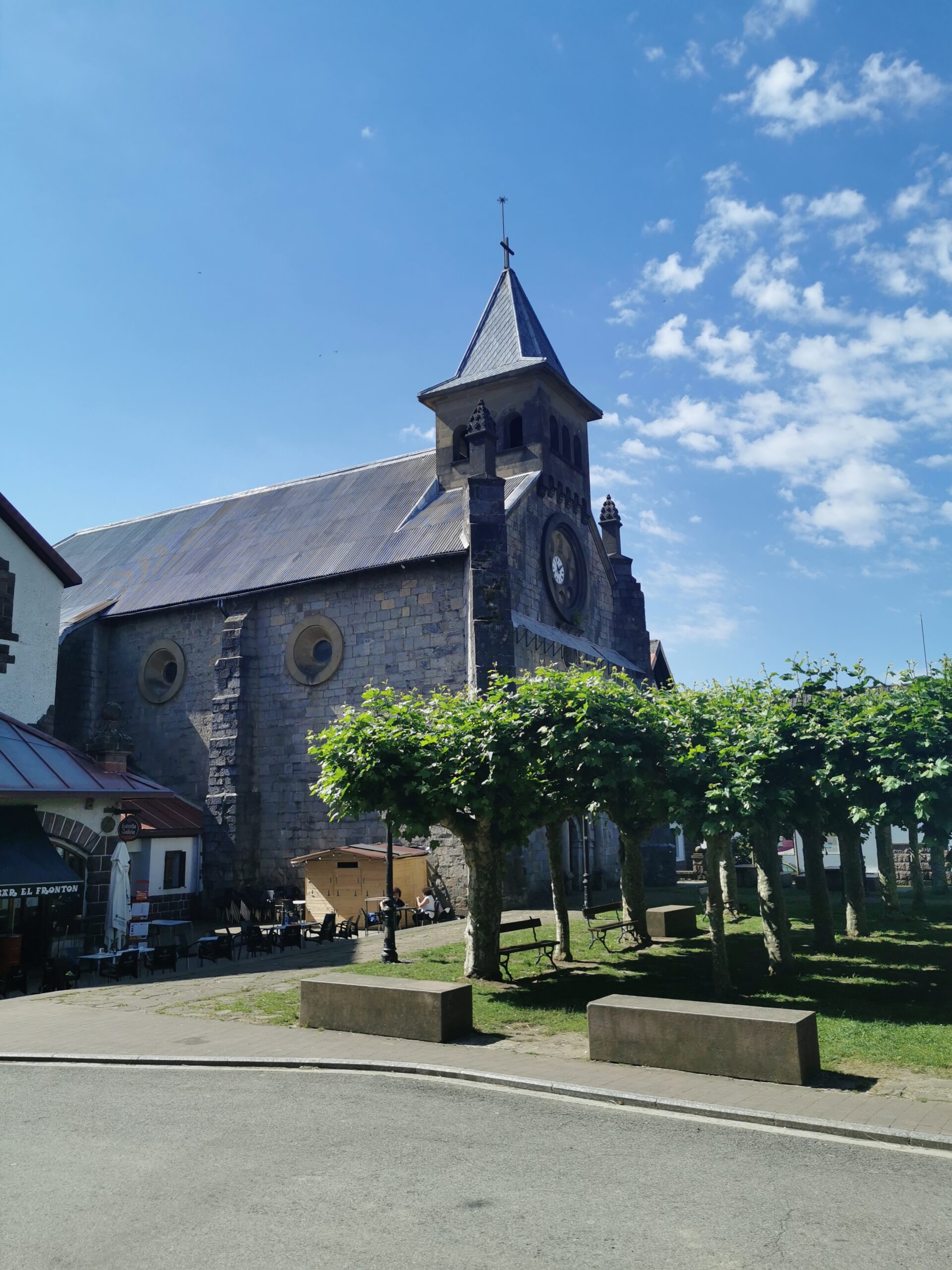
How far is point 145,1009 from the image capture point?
13562 millimetres

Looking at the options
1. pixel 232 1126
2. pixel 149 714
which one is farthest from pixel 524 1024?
pixel 149 714

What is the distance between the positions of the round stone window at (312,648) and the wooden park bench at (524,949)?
1256 cm

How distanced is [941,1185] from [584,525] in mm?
29311

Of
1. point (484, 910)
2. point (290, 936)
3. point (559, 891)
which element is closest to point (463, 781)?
point (484, 910)

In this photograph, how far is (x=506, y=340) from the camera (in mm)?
35031

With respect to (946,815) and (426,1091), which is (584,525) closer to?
(946,815)

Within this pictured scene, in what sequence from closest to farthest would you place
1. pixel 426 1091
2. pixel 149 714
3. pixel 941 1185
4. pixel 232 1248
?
pixel 232 1248, pixel 941 1185, pixel 426 1091, pixel 149 714

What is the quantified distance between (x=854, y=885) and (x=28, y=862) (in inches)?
655

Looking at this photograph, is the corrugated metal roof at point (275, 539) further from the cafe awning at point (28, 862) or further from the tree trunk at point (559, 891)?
the cafe awning at point (28, 862)

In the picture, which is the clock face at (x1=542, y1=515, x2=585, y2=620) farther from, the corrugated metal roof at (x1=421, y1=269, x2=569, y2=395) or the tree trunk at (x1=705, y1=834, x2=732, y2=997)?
the tree trunk at (x1=705, y1=834, x2=732, y2=997)

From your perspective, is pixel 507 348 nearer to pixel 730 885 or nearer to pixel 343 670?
pixel 343 670

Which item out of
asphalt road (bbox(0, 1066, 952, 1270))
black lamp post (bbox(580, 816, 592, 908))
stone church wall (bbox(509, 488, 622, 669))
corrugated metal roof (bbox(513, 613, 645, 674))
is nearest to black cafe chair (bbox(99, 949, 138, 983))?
asphalt road (bbox(0, 1066, 952, 1270))

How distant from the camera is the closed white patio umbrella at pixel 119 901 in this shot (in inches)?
720

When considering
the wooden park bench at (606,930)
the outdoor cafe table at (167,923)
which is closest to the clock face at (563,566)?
the wooden park bench at (606,930)
